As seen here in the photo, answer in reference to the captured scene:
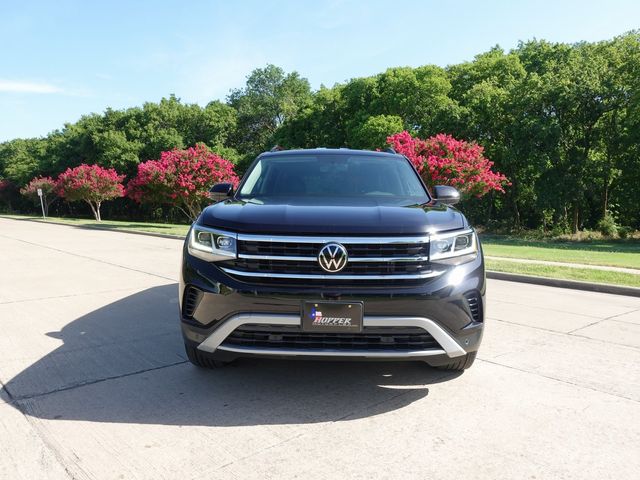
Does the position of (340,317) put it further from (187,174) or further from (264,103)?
(264,103)

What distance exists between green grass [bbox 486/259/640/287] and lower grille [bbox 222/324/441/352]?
23.1 ft

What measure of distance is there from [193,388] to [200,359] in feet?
0.70

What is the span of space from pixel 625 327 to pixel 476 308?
11.6 feet

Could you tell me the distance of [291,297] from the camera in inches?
121

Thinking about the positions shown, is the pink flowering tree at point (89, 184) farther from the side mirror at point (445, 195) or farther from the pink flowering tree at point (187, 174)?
the side mirror at point (445, 195)

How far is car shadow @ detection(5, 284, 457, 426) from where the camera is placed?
3217 millimetres

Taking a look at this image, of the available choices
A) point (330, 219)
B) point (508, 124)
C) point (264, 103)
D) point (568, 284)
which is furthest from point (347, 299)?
point (264, 103)

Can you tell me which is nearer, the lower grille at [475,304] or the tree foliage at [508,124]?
the lower grille at [475,304]

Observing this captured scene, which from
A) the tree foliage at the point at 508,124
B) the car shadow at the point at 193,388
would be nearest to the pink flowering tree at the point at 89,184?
the tree foliage at the point at 508,124

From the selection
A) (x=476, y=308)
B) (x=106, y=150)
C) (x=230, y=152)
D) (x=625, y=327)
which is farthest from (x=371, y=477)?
(x=106, y=150)

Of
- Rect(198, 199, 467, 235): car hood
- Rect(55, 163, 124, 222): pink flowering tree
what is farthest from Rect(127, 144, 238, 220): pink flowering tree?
Rect(198, 199, 467, 235): car hood

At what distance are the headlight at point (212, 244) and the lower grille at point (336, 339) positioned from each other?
51 centimetres

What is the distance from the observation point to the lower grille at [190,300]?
329 cm

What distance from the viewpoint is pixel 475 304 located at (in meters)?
3.32
